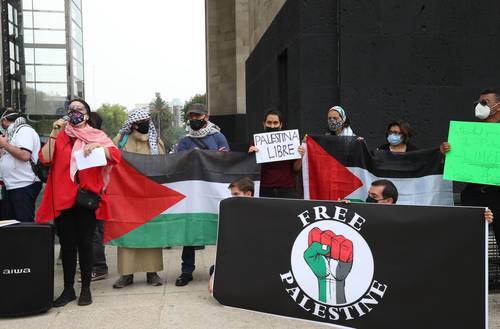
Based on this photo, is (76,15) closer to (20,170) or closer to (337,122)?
(20,170)

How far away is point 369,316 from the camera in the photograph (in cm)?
372

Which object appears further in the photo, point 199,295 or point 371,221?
point 199,295

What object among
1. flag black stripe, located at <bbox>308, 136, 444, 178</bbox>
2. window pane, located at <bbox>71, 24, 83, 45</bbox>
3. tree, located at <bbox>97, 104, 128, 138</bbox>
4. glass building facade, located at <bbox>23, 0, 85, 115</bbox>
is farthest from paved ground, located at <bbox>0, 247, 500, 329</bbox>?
tree, located at <bbox>97, 104, 128, 138</bbox>

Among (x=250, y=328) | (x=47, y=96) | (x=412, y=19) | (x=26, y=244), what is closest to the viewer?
(x=250, y=328)

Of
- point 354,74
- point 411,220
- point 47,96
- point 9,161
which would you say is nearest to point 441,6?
point 354,74

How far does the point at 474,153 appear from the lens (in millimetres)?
4375

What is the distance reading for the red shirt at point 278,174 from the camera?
5.50 m

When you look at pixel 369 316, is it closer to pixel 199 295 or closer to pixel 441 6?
pixel 199 295

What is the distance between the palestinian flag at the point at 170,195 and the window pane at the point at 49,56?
80.1 feet

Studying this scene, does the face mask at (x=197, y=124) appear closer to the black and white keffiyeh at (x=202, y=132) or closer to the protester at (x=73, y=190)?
the black and white keffiyeh at (x=202, y=132)

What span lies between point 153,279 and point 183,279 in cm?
33

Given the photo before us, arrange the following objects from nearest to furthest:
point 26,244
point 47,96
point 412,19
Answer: point 26,244, point 412,19, point 47,96

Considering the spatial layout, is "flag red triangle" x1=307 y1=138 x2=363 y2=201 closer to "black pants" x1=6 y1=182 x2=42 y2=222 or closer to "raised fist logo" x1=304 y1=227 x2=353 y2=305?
"raised fist logo" x1=304 y1=227 x2=353 y2=305

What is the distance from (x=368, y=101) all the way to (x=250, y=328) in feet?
16.5
